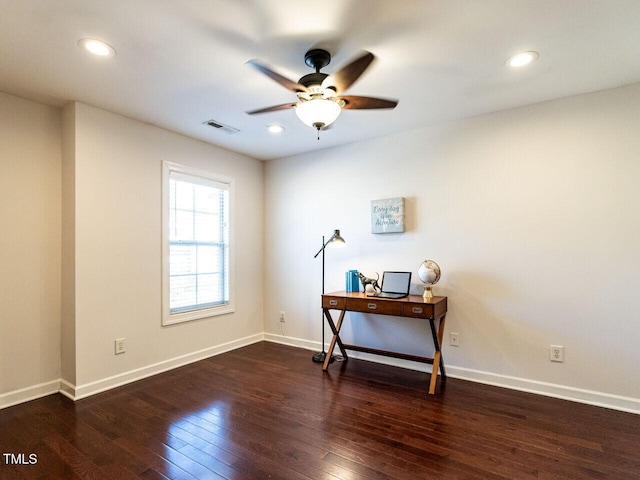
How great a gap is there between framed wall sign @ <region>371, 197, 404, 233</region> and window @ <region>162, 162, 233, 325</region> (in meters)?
1.79

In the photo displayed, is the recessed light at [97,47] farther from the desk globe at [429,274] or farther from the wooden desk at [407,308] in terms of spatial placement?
the desk globe at [429,274]

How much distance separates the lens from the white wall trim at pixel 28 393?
2596 millimetres

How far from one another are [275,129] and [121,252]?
189 cm

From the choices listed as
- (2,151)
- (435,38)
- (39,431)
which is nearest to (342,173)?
(435,38)

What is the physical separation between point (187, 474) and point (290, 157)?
11.6ft

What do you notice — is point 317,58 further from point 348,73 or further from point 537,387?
point 537,387

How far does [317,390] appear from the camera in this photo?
2877mm

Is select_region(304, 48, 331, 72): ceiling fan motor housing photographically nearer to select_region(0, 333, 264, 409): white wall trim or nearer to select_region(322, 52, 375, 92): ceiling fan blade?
select_region(322, 52, 375, 92): ceiling fan blade

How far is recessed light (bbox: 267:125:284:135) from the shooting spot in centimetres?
335

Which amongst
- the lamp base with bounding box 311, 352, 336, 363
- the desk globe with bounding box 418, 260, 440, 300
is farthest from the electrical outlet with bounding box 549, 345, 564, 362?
the lamp base with bounding box 311, 352, 336, 363

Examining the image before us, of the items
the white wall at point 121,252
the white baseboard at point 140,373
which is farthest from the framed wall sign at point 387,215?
the white baseboard at point 140,373

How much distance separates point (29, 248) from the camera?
2748 mm

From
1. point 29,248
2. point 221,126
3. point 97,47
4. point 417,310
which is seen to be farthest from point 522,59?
point 29,248

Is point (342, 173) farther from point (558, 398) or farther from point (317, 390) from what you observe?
point (558, 398)
